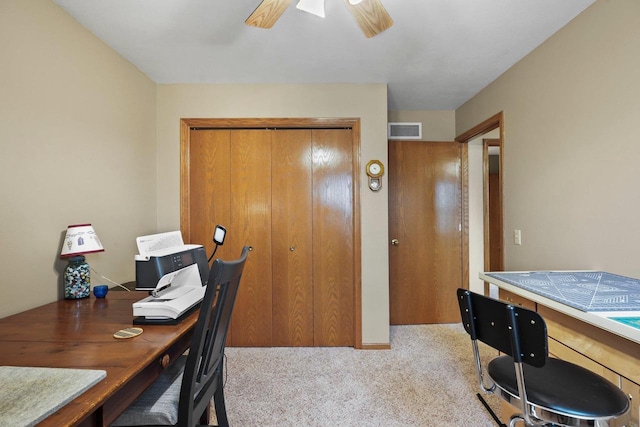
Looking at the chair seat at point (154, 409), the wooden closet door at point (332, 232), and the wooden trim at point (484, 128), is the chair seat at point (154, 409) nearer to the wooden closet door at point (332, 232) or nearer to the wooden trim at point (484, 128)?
the wooden closet door at point (332, 232)

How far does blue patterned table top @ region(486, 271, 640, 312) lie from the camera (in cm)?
114

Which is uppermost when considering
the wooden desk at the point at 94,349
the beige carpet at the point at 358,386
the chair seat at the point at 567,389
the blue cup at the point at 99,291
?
the blue cup at the point at 99,291

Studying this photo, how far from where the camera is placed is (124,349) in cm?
96

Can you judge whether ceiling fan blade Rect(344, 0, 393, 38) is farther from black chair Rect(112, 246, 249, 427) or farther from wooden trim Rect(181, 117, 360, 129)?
black chair Rect(112, 246, 249, 427)

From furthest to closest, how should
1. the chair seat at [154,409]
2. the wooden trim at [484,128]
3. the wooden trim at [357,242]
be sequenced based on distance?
the wooden trim at [357,242], the wooden trim at [484,128], the chair seat at [154,409]

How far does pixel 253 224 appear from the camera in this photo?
2.73 m

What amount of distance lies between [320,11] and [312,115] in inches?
48.6

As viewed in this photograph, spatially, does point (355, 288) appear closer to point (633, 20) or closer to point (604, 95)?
point (604, 95)

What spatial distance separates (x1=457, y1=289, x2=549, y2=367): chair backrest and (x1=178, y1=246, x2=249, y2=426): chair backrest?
909 millimetres

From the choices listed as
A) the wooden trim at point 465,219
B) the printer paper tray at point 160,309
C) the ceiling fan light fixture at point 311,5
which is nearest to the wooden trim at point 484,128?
the wooden trim at point 465,219

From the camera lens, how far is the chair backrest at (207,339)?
94 cm

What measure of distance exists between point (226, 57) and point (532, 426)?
2687 mm

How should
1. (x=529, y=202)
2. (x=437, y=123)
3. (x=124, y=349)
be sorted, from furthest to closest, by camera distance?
(x=437, y=123) < (x=529, y=202) < (x=124, y=349)

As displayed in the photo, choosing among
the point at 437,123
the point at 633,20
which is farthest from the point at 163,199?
the point at 633,20
